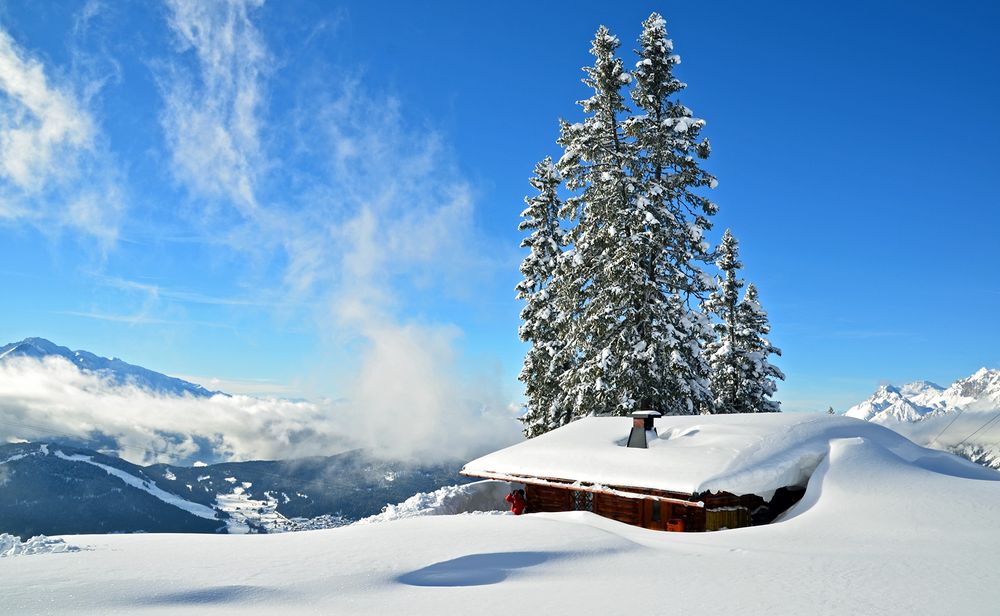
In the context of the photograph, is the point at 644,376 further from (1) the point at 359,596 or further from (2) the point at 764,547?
(1) the point at 359,596

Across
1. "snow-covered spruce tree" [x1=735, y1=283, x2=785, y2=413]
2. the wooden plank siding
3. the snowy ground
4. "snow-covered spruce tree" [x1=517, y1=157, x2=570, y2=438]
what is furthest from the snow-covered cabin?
"snow-covered spruce tree" [x1=735, y1=283, x2=785, y2=413]

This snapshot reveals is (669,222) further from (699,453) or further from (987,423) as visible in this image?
(987,423)

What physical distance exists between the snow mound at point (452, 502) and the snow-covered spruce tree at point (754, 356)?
1330 cm

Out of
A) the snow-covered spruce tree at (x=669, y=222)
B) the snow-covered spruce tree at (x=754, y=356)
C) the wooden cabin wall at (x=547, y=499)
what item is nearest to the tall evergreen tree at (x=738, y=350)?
the snow-covered spruce tree at (x=754, y=356)

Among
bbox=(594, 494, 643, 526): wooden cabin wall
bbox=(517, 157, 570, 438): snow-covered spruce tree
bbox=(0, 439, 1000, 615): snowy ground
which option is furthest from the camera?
bbox=(517, 157, 570, 438): snow-covered spruce tree

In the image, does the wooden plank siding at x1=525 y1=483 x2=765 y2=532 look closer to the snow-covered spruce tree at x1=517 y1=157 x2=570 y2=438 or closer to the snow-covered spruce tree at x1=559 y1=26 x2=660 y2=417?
the snow-covered spruce tree at x1=559 y1=26 x2=660 y2=417

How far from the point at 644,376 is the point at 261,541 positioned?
15.2 meters

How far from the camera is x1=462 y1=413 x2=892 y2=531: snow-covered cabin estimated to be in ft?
44.7

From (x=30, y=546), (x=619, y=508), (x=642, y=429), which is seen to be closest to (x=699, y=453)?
(x=642, y=429)

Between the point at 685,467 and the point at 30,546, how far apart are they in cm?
1284

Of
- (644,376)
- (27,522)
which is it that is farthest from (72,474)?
(644,376)

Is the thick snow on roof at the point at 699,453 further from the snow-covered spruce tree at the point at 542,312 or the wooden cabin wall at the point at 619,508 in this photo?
the snow-covered spruce tree at the point at 542,312

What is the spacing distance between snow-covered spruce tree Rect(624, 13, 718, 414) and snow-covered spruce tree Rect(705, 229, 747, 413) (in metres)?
6.40

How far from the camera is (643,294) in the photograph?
21.7 meters
